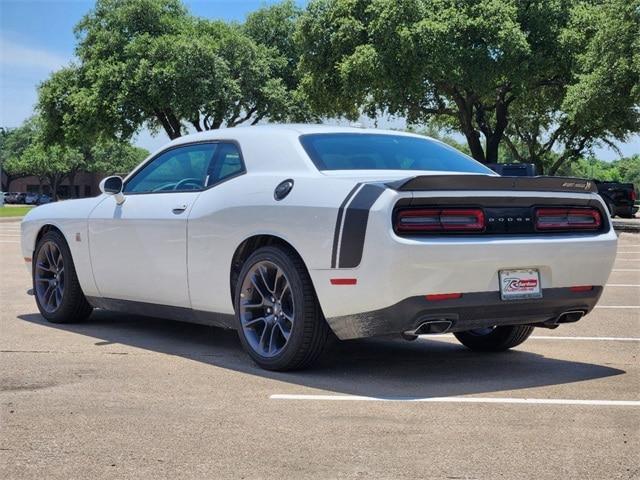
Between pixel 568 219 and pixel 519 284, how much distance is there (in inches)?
25.7

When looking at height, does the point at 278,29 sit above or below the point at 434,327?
above

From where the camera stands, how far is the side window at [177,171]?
6.70 meters

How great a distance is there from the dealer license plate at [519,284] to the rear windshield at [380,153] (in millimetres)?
1238

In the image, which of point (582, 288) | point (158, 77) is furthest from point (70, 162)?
point (582, 288)

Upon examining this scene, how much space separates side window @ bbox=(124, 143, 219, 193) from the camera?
670 cm

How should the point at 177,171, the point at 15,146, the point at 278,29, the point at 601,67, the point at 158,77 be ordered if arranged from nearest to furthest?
the point at 177,171
the point at 601,67
the point at 158,77
the point at 278,29
the point at 15,146

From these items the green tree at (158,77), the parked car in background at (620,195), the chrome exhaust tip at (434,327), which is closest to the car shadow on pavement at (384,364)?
the chrome exhaust tip at (434,327)

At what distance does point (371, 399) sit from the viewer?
5.04m

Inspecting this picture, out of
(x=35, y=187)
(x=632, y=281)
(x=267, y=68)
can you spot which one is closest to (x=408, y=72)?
(x=267, y=68)

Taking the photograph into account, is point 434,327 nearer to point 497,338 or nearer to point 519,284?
point 519,284

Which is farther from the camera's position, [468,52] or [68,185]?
[68,185]

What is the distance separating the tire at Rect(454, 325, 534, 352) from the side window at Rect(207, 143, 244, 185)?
2204mm

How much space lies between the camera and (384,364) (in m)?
6.20

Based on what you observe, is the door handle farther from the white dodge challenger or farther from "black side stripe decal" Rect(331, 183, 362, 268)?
"black side stripe decal" Rect(331, 183, 362, 268)
